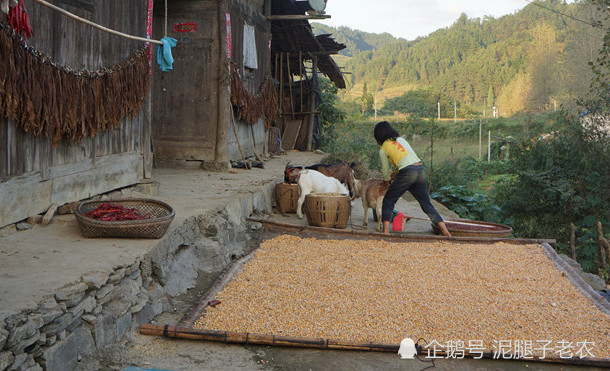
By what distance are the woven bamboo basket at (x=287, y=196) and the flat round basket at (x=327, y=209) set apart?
2.79 feet

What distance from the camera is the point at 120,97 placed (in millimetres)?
5754

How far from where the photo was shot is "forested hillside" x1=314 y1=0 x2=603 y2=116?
1801 inches

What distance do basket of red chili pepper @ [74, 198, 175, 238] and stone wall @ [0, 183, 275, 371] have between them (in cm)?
16

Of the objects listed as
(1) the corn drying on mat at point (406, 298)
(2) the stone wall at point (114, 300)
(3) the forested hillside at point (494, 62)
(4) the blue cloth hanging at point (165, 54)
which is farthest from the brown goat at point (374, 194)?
(3) the forested hillside at point (494, 62)

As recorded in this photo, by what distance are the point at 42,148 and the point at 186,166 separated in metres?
4.99

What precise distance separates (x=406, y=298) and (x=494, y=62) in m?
71.8

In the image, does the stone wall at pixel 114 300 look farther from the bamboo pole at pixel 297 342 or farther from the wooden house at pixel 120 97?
the wooden house at pixel 120 97

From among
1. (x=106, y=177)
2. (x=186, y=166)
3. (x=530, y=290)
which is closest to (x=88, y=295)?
(x=106, y=177)

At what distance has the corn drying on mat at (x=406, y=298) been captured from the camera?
12.2ft

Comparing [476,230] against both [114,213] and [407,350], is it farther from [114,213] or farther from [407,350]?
[114,213]

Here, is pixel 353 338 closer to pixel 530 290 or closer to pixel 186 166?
pixel 530 290

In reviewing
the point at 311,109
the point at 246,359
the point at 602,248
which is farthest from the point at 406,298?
the point at 311,109

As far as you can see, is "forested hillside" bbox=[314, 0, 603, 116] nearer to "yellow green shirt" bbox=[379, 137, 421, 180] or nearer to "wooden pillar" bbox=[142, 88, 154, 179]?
"yellow green shirt" bbox=[379, 137, 421, 180]

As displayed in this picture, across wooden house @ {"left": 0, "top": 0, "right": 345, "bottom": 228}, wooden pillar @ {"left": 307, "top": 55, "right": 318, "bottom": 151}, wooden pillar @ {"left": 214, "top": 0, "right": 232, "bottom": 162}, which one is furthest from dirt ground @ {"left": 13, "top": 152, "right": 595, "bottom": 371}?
wooden pillar @ {"left": 307, "top": 55, "right": 318, "bottom": 151}
